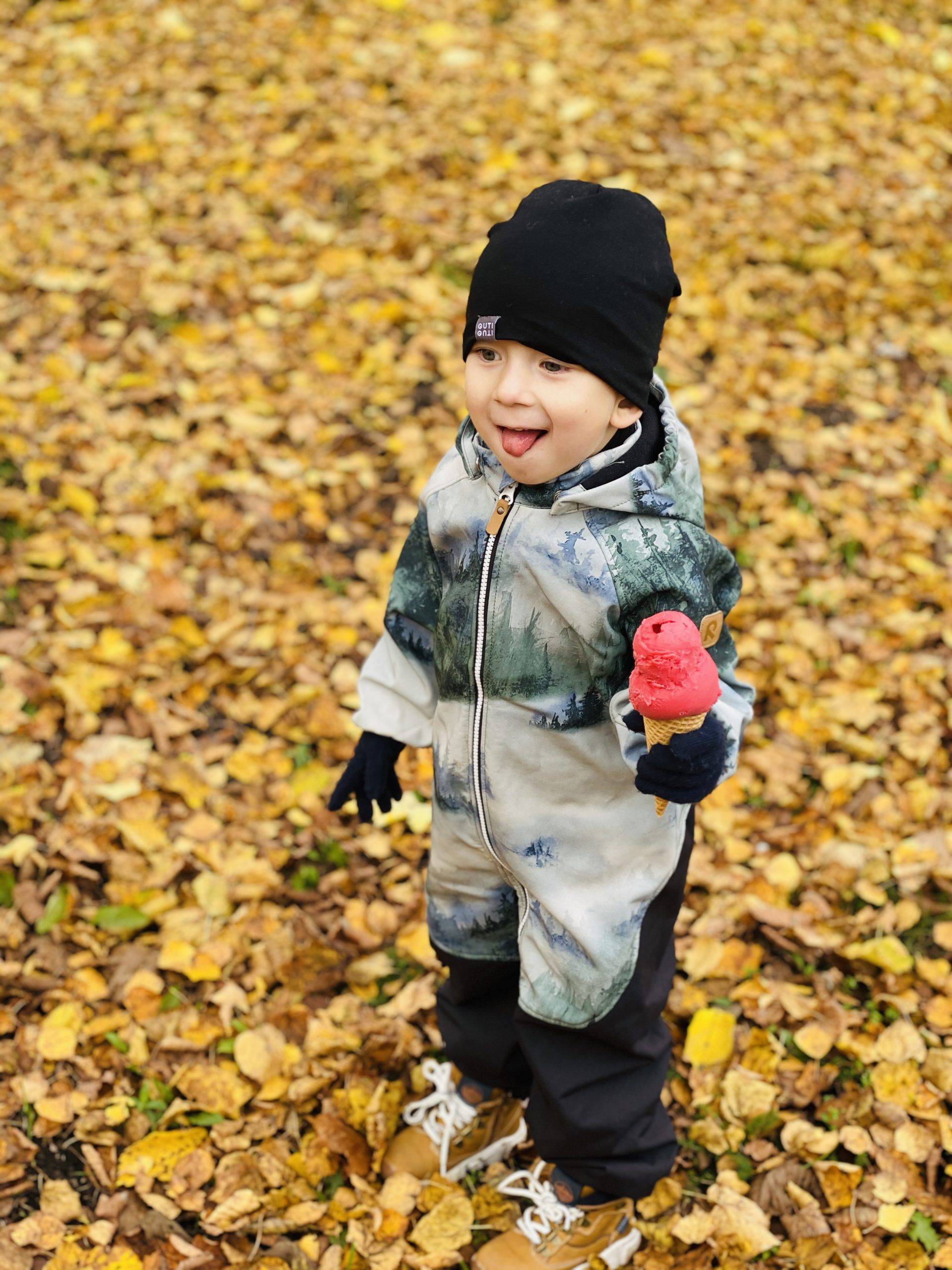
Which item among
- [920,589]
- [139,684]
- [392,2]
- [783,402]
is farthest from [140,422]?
[392,2]

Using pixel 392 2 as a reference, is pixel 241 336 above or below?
below

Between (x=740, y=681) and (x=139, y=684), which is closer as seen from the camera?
(x=740, y=681)

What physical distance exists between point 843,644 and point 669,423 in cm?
230

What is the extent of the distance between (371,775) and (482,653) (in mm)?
470

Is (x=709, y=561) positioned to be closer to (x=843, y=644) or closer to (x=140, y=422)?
(x=843, y=644)

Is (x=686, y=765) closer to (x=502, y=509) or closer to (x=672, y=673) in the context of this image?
(x=672, y=673)

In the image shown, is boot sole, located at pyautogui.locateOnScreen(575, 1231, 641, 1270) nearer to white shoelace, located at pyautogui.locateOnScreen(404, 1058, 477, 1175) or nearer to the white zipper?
white shoelace, located at pyautogui.locateOnScreen(404, 1058, 477, 1175)

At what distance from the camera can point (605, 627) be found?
183cm

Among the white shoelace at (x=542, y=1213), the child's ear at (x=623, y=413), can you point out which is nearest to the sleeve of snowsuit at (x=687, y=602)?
the child's ear at (x=623, y=413)

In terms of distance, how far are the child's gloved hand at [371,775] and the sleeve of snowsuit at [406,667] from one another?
4 cm

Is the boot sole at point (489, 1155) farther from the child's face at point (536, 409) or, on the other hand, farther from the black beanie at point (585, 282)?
the black beanie at point (585, 282)

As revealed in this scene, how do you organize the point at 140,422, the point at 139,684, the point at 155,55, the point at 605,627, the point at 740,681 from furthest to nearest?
the point at 155,55, the point at 140,422, the point at 139,684, the point at 740,681, the point at 605,627

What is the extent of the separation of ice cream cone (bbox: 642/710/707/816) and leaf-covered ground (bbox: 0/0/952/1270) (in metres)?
1.36

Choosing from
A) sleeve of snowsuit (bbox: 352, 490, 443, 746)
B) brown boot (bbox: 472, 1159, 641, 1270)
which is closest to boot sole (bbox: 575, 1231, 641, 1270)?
brown boot (bbox: 472, 1159, 641, 1270)
